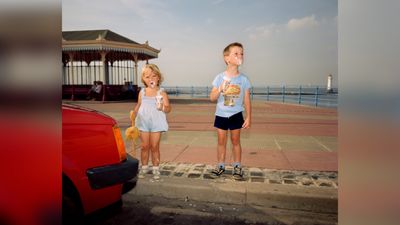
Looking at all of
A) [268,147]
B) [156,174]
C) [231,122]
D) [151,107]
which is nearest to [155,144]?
[156,174]

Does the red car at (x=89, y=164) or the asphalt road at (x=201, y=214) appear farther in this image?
the asphalt road at (x=201, y=214)

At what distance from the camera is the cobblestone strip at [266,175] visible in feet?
12.2

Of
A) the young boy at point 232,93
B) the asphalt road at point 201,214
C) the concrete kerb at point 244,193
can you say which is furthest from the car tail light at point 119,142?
the young boy at point 232,93

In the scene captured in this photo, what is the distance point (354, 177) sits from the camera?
1004 mm

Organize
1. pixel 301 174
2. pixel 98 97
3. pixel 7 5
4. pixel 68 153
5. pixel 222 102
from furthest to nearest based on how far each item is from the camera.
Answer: pixel 98 97 < pixel 301 174 < pixel 222 102 < pixel 68 153 < pixel 7 5

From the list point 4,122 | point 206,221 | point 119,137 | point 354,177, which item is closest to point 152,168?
point 206,221

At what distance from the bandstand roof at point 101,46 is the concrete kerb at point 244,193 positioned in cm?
1580

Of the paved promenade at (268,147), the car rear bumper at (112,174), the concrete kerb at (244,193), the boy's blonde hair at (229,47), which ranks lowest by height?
the concrete kerb at (244,193)

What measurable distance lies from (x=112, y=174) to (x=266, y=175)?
Answer: 2.31m

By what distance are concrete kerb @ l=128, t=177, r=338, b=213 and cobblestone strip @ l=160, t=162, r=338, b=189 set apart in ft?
0.52

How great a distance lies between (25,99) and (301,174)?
3734mm

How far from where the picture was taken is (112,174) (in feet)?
7.85

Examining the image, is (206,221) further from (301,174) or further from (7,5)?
(7,5)

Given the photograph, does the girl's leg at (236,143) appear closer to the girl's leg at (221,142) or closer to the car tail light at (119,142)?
the girl's leg at (221,142)
